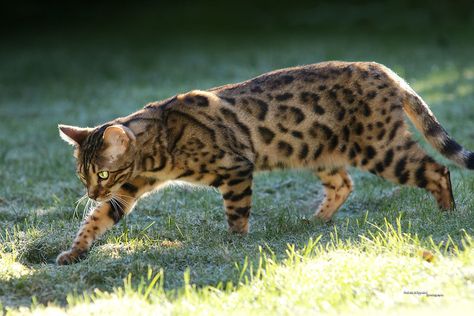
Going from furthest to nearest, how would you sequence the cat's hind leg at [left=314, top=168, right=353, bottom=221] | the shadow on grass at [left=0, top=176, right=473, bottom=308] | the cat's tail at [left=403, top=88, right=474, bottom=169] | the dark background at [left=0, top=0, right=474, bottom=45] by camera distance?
1. the dark background at [left=0, top=0, right=474, bottom=45]
2. the cat's hind leg at [left=314, top=168, right=353, bottom=221]
3. the cat's tail at [left=403, top=88, right=474, bottom=169]
4. the shadow on grass at [left=0, top=176, right=473, bottom=308]

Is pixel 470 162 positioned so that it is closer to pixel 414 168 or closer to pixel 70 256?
pixel 414 168

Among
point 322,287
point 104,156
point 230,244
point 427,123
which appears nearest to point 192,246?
point 230,244

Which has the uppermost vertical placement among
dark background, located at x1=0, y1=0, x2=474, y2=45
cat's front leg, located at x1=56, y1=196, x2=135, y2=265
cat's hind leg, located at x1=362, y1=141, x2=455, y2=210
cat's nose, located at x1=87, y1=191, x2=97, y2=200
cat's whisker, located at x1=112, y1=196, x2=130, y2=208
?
dark background, located at x1=0, y1=0, x2=474, y2=45

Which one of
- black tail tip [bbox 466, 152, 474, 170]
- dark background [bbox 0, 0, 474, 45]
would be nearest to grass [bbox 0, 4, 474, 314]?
black tail tip [bbox 466, 152, 474, 170]

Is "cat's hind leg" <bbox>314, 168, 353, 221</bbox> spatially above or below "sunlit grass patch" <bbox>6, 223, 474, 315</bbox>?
above

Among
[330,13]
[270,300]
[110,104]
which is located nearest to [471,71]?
[110,104]

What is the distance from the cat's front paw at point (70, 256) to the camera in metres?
5.70

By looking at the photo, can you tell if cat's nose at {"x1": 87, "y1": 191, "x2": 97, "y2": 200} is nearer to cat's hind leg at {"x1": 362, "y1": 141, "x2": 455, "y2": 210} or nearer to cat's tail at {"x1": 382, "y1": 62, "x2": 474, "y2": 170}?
cat's hind leg at {"x1": 362, "y1": 141, "x2": 455, "y2": 210}

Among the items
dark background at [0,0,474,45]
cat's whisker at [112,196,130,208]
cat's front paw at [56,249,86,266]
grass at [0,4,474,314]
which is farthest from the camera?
dark background at [0,0,474,45]

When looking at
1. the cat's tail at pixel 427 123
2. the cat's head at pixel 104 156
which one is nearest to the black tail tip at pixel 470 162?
the cat's tail at pixel 427 123

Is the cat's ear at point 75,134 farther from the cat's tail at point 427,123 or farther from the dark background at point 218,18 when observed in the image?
the dark background at point 218,18

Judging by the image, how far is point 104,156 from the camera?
5922mm

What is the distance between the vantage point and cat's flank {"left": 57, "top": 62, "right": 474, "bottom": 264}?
6098 mm

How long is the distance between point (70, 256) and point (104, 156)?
2.73 ft
